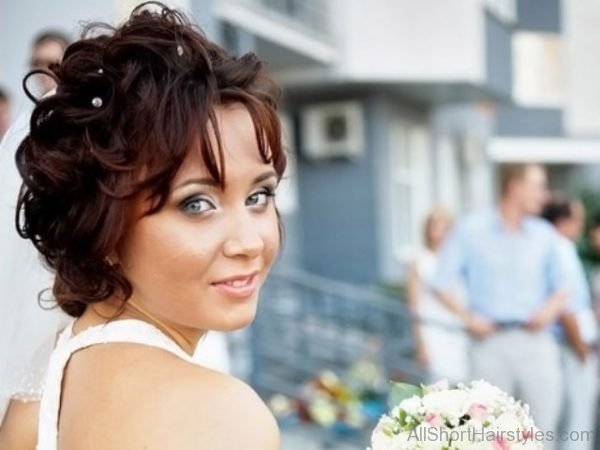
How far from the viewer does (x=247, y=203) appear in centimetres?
141

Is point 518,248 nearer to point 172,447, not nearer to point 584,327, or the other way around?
point 584,327

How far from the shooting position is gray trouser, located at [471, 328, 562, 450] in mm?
5234

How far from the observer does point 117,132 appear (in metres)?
1.36

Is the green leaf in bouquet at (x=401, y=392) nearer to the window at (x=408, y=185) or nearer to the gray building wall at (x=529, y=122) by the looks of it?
the window at (x=408, y=185)

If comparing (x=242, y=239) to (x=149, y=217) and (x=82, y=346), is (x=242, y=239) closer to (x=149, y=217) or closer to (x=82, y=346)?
(x=149, y=217)

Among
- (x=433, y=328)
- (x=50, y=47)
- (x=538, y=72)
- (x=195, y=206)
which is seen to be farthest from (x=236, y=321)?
(x=538, y=72)

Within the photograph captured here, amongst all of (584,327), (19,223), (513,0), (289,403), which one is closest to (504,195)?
(584,327)

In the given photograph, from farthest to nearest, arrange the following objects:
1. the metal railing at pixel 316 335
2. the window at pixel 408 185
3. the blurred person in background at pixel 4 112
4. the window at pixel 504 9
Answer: the window at pixel 504 9
the window at pixel 408 185
the metal railing at pixel 316 335
the blurred person in background at pixel 4 112

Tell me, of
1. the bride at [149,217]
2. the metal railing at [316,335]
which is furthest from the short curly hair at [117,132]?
the metal railing at [316,335]

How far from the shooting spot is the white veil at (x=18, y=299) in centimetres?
182

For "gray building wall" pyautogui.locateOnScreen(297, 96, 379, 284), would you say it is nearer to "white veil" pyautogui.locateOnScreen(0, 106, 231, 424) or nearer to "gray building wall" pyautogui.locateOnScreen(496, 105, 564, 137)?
"gray building wall" pyautogui.locateOnScreen(496, 105, 564, 137)

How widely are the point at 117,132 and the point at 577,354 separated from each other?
452 centimetres

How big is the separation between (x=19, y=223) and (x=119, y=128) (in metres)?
0.34

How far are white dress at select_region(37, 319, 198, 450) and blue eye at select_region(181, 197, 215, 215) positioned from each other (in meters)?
0.16
